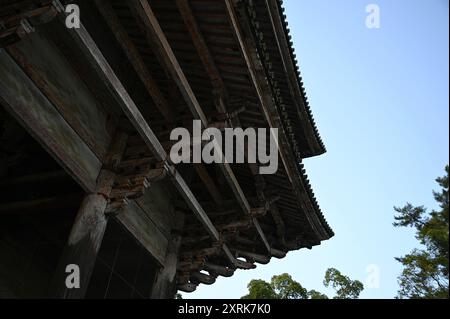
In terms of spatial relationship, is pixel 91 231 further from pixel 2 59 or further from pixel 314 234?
pixel 314 234

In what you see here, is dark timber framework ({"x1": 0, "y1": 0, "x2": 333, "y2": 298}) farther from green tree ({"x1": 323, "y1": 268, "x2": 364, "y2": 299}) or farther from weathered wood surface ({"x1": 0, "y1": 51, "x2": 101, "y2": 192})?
green tree ({"x1": 323, "y1": 268, "x2": 364, "y2": 299})

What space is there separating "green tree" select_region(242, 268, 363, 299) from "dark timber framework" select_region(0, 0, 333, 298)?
1635cm

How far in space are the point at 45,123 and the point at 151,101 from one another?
2352 millimetres

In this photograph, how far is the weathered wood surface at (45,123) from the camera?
4391mm

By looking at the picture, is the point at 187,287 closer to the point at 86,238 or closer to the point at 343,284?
the point at 86,238

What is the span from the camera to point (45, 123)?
486cm

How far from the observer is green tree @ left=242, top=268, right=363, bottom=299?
23297mm

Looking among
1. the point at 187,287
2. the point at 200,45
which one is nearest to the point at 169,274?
the point at 187,287

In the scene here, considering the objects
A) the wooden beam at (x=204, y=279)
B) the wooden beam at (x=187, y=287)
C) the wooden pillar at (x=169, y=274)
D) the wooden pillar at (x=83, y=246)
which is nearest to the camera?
the wooden pillar at (x=83, y=246)

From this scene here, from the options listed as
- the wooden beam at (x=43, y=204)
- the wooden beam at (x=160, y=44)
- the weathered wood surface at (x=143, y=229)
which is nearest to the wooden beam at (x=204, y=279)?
the weathered wood surface at (x=143, y=229)

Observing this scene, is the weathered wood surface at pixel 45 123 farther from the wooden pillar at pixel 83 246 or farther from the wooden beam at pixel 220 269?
the wooden beam at pixel 220 269

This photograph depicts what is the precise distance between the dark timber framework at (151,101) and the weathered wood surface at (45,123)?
2 centimetres
